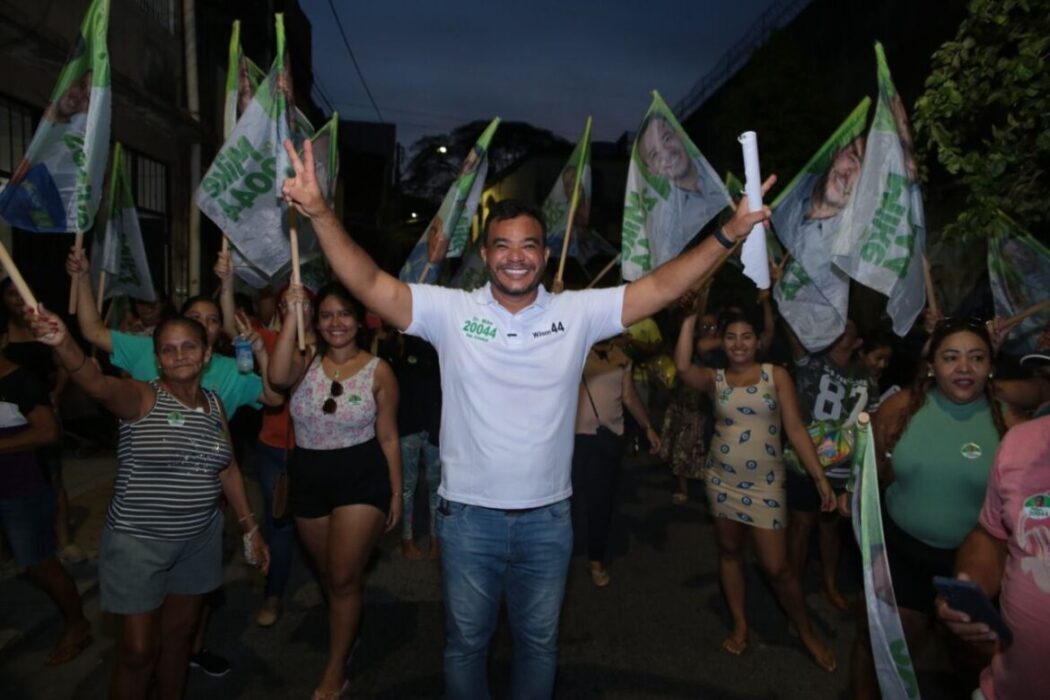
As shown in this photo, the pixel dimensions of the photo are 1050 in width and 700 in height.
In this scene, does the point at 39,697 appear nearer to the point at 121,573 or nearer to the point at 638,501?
the point at 121,573

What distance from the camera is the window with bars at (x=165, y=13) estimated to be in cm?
1287

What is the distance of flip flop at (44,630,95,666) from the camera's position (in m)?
4.47

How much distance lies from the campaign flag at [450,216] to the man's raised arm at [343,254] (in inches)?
93.2

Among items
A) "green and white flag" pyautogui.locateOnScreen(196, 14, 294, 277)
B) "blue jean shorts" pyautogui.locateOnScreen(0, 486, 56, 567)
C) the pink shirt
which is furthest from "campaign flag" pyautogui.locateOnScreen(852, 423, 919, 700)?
"blue jean shorts" pyautogui.locateOnScreen(0, 486, 56, 567)

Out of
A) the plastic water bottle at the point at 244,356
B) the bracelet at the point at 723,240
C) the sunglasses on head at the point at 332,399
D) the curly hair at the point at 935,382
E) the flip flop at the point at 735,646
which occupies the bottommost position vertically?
the flip flop at the point at 735,646

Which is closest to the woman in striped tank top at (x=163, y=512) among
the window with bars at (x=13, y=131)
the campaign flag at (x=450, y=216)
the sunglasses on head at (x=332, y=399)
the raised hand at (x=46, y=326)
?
the raised hand at (x=46, y=326)

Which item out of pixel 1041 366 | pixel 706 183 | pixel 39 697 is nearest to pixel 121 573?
pixel 39 697

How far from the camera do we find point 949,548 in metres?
3.43

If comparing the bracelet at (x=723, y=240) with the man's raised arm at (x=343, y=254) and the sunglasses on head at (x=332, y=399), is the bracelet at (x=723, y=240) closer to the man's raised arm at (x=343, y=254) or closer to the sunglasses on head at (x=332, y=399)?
the man's raised arm at (x=343, y=254)

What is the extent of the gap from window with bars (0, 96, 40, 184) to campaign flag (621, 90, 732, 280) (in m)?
6.41

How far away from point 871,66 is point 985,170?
39.1ft

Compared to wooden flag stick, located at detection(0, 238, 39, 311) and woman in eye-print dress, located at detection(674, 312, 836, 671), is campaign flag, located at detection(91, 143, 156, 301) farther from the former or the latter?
woman in eye-print dress, located at detection(674, 312, 836, 671)

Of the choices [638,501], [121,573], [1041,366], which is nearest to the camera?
[121,573]

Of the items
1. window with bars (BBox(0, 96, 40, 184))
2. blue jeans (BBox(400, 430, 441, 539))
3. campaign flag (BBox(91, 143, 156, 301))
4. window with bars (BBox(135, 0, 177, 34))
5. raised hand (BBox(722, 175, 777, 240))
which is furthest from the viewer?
window with bars (BBox(135, 0, 177, 34))
